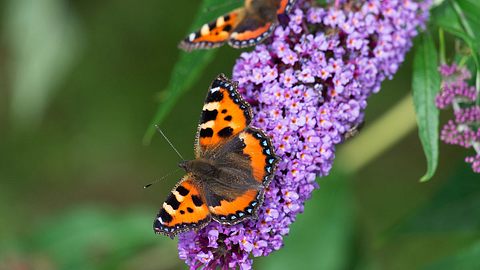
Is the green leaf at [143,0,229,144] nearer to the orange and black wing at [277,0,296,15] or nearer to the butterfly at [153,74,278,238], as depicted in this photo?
the butterfly at [153,74,278,238]

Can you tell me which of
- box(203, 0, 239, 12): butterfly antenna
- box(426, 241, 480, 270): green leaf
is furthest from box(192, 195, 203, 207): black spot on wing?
box(426, 241, 480, 270): green leaf

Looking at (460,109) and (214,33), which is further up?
(214,33)

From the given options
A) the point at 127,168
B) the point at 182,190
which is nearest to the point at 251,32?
the point at 182,190

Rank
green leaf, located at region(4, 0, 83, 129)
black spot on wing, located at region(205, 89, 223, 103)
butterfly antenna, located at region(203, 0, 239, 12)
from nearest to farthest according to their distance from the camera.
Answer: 1. black spot on wing, located at region(205, 89, 223, 103)
2. butterfly antenna, located at region(203, 0, 239, 12)
3. green leaf, located at region(4, 0, 83, 129)

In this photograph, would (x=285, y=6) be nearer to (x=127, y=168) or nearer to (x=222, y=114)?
(x=222, y=114)

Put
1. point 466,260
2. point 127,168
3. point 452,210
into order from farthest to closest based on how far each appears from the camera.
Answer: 1. point 127,168
2. point 452,210
3. point 466,260

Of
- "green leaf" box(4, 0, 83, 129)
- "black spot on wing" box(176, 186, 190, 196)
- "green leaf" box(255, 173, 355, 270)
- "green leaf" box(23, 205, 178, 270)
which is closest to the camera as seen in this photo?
"black spot on wing" box(176, 186, 190, 196)

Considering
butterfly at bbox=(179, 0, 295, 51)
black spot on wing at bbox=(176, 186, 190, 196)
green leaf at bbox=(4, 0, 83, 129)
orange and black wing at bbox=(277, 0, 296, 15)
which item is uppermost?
green leaf at bbox=(4, 0, 83, 129)

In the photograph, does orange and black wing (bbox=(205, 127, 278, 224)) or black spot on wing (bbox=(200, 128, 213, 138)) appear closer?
orange and black wing (bbox=(205, 127, 278, 224))
